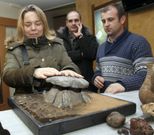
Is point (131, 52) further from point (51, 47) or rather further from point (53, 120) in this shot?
point (53, 120)

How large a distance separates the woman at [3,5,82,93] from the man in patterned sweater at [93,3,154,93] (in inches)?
15.4

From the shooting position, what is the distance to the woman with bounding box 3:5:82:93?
1196 mm

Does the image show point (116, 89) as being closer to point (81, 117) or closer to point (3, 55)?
point (81, 117)

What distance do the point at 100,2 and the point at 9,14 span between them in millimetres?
1986

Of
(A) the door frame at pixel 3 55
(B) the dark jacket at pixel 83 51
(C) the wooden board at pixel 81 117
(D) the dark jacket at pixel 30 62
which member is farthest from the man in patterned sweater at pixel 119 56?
(A) the door frame at pixel 3 55

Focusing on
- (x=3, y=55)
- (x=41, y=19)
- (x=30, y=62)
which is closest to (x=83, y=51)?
(x=41, y=19)

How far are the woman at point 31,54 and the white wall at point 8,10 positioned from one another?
3559 mm

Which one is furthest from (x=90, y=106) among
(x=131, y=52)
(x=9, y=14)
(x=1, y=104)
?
(x=9, y=14)

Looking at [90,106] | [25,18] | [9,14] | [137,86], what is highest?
[9,14]

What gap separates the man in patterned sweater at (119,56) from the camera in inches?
63.2

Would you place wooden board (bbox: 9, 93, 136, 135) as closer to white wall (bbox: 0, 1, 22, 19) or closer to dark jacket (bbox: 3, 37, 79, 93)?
dark jacket (bbox: 3, 37, 79, 93)

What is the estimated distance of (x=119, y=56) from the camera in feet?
5.66

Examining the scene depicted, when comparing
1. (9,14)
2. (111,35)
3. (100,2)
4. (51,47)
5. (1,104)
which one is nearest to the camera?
(51,47)

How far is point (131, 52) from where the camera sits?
5.56ft
